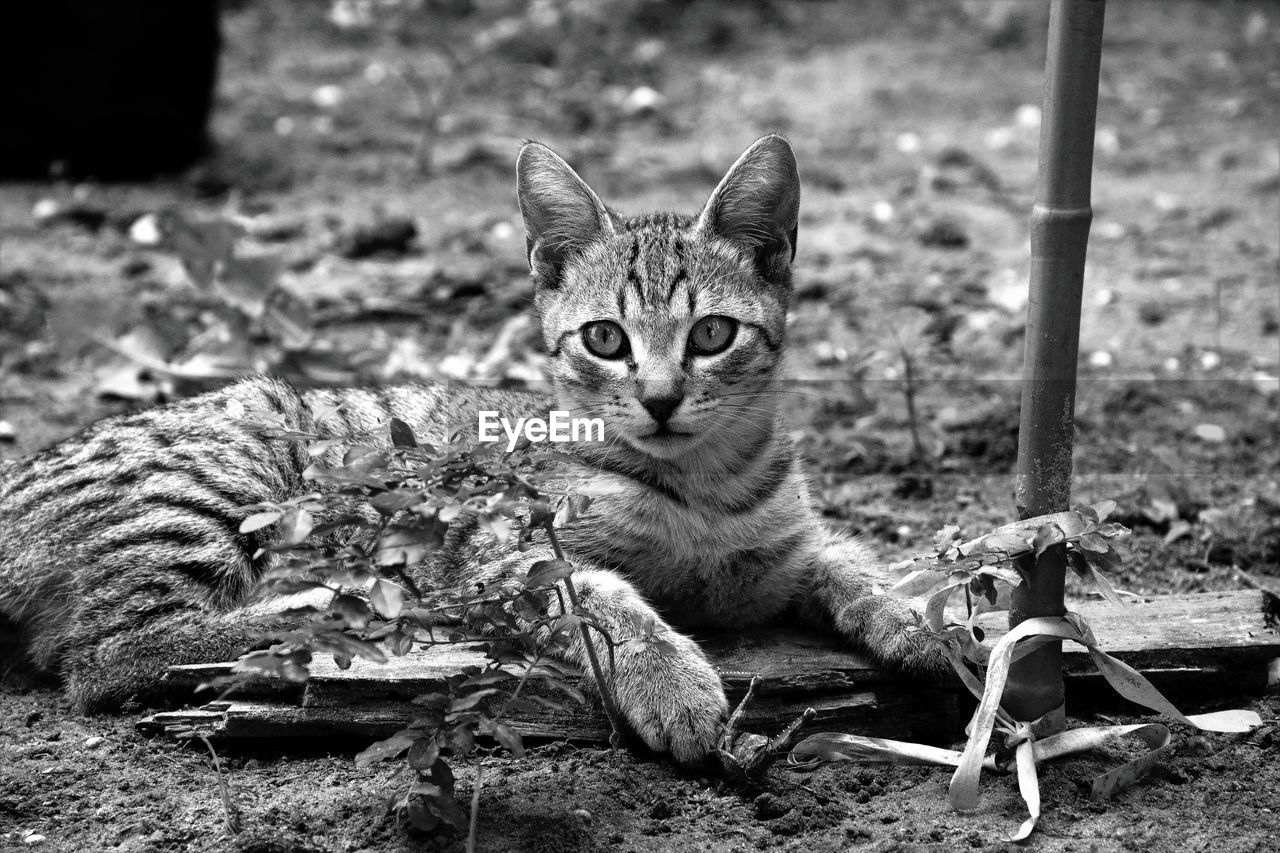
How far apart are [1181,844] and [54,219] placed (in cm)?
763

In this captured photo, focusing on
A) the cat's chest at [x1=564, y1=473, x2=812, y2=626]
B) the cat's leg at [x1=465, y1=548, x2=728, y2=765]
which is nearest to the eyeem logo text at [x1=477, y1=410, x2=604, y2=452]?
the cat's chest at [x1=564, y1=473, x2=812, y2=626]

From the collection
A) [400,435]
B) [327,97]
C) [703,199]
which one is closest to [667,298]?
[400,435]

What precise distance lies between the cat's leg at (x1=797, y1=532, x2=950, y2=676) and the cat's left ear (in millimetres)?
937

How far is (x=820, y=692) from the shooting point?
3.68 m

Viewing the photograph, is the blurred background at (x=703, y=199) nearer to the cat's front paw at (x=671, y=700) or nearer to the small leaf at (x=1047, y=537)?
the small leaf at (x=1047, y=537)

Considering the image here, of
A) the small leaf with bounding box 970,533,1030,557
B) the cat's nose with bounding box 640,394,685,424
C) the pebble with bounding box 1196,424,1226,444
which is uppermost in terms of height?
the cat's nose with bounding box 640,394,685,424

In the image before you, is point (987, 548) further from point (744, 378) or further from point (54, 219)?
point (54, 219)

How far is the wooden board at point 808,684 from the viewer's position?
3.60 m

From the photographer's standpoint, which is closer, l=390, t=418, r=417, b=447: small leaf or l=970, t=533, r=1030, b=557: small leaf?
l=390, t=418, r=417, b=447: small leaf

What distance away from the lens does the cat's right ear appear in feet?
14.1

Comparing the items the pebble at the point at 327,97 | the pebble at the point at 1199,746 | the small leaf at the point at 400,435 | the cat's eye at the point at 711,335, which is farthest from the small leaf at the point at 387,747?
the pebble at the point at 327,97

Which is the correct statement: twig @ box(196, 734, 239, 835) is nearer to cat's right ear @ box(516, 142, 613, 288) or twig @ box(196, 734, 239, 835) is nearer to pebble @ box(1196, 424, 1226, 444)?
cat's right ear @ box(516, 142, 613, 288)

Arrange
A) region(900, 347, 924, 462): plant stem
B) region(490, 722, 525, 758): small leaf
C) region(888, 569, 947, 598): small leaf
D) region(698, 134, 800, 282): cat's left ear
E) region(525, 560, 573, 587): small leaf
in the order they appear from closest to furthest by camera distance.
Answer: region(490, 722, 525, 758): small leaf < region(525, 560, 573, 587): small leaf < region(888, 569, 947, 598): small leaf < region(698, 134, 800, 282): cat's left ear < region(900, 347, 924, 462): plant stem

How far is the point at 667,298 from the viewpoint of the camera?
4.09 metres
